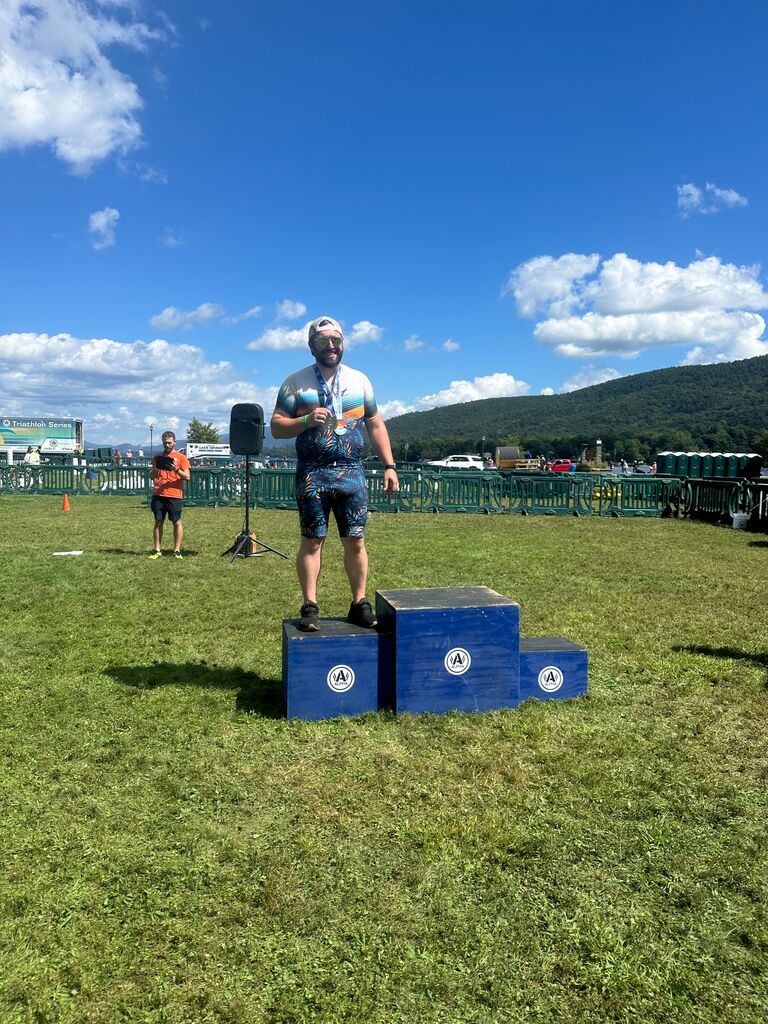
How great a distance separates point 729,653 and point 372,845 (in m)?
3.96

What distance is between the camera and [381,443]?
15.0 feet

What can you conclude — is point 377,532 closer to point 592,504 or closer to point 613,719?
point 592,504

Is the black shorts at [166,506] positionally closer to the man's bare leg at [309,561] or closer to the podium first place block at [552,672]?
the man's bare leg at [309,561]

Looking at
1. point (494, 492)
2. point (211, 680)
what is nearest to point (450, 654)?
point (211, 680)

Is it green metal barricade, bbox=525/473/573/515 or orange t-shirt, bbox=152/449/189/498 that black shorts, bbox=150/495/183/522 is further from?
green metal barricade, bbox=525/473/573/515

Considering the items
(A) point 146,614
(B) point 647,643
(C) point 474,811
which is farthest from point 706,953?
(A) point 146,614

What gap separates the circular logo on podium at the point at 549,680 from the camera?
4.38 metres

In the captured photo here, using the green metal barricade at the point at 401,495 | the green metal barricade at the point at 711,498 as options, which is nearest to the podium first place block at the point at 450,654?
the green metal barricade at the point at 711,498

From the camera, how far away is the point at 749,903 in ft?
7.64

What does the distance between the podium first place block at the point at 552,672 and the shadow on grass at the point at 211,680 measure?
1.53m

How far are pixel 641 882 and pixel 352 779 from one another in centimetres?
130

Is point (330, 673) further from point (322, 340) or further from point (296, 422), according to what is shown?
point (322, 340)

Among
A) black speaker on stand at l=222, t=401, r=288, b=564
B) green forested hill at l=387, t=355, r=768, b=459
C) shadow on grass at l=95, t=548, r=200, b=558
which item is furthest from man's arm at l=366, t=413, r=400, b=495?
green forested hill at l=387, t=355, r=768, b=459

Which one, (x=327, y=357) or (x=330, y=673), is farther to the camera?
(x=327, y=357)
